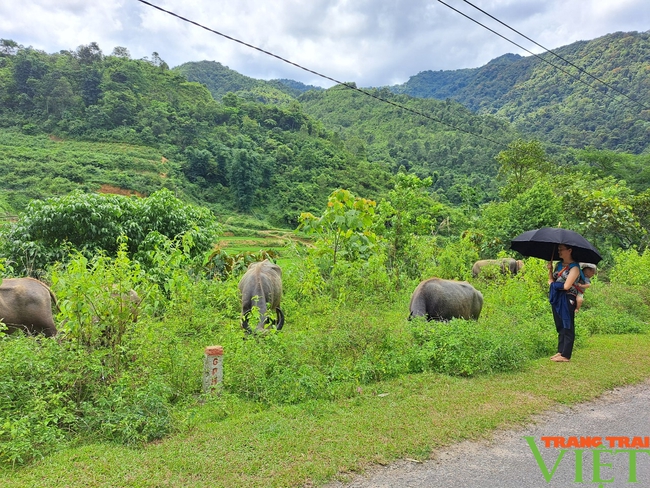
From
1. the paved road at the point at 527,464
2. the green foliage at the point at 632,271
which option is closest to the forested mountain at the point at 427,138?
the green foliage at the point at 632,271

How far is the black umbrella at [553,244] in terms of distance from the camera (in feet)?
24.8

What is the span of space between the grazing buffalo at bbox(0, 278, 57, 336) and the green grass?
4.87 metres

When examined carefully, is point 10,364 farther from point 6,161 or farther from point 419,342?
point 6,161

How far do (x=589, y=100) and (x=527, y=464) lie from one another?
8928cm

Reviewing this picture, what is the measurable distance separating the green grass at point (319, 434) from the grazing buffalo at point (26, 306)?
4.87 metres

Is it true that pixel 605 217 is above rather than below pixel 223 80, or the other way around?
below

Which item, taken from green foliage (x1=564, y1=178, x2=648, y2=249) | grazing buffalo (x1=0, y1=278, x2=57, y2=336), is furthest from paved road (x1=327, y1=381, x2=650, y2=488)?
green foliage (x1=564, y1=178, x2=648, y2=249)

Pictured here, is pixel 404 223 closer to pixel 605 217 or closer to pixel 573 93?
pixel 605 217

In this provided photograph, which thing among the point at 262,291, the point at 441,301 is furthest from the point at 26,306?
the point at 441,301

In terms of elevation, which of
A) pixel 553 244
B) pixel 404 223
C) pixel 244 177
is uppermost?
pixel 244 177

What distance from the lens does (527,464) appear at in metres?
4.41

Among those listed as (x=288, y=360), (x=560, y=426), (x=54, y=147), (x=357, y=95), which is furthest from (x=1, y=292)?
(x=357, y=95)

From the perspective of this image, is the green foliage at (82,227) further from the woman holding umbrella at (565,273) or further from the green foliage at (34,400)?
the woman holding umbrella at (565,273)

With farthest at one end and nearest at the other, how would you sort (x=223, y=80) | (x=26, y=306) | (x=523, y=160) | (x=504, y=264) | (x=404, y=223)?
(x=223, y=80), (x=523, y=160), (x=504, y=264), (x=404, y=223), (x=26, y=306)
